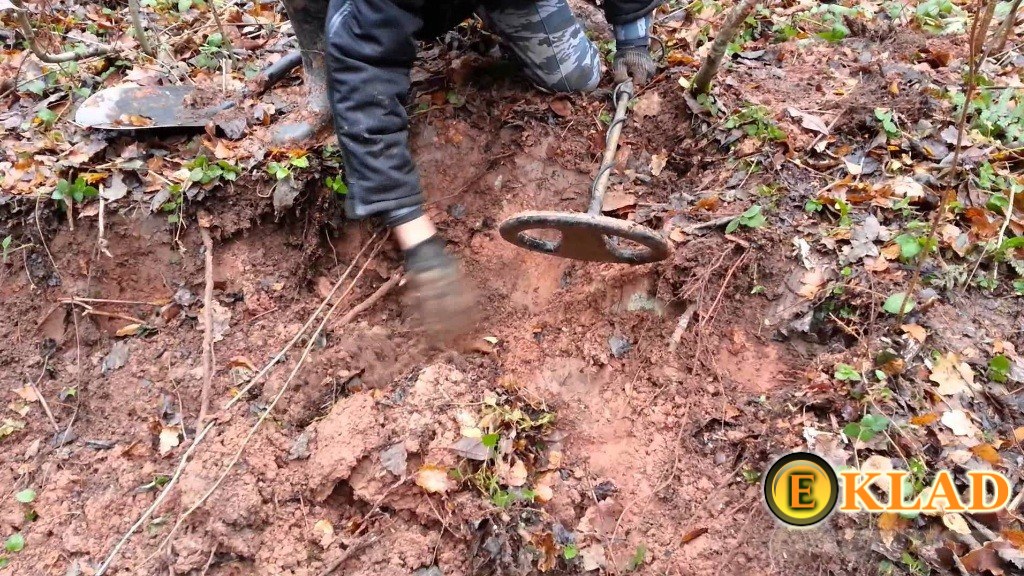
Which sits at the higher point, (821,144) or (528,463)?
(821,144)

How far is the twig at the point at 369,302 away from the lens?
2586 millimetres

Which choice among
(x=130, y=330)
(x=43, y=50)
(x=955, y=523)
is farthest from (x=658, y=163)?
(x=43, y=50)

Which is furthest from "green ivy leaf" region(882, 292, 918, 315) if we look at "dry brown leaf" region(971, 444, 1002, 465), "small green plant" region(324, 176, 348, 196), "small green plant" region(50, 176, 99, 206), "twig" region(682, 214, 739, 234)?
"small green plant" region(50, 176, 99, 206)

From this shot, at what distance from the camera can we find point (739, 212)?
7.63 feet

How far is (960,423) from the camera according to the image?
5.81 ft

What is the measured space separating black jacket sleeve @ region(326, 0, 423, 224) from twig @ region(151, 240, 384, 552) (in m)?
Answer: 0.39

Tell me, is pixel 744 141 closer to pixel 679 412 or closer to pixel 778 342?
pixel 778 342

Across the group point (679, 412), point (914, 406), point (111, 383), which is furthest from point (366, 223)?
point (914, 406)

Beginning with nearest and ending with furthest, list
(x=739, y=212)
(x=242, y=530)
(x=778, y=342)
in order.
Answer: (x=242, y=530) → (x=778, y=342) → (x=739, y=212)

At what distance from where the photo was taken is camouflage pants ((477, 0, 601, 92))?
2.69 meters

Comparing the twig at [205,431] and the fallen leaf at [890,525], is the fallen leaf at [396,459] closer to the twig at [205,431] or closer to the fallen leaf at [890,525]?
the twig at [205,431]

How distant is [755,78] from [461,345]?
1.84 m

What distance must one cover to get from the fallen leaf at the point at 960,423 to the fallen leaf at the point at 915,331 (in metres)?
0.25

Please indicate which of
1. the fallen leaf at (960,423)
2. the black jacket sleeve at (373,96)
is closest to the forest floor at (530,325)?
the fallen leaf at (960,423)
